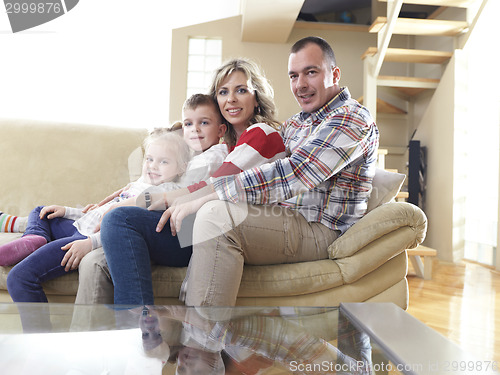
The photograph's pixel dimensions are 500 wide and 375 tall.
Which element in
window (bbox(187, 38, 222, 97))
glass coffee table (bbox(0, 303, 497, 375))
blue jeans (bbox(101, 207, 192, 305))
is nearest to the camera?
glass coffee table (bbox(0, 303, 497, 375))

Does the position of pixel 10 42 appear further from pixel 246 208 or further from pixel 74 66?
pixel 246 208

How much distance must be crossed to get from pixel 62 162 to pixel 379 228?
138 cm

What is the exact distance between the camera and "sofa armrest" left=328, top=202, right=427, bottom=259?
1274mm

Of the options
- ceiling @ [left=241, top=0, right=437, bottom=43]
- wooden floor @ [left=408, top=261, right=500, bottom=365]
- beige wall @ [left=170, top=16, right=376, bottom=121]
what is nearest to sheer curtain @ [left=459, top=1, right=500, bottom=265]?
wooden floor @ [left=408, top=261, right=500, bottom=365]

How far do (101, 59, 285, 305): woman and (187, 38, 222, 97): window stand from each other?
3532 mm

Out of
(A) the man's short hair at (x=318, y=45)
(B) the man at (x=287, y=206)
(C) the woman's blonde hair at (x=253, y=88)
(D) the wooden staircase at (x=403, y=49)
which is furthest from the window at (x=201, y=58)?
(B) the man at (x=287, y=206)

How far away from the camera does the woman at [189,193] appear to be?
111 cm

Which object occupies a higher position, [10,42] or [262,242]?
[10,42]

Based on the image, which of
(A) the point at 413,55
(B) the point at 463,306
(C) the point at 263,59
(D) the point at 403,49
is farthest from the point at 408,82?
(B) the point at 463,306

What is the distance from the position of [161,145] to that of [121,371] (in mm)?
937

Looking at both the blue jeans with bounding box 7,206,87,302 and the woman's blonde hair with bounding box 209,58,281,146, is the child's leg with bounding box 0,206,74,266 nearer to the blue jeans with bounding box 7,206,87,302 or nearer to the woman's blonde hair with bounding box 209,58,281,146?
the blue jeans with bounding box 7,206,87,302

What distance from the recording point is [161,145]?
1.46 metres

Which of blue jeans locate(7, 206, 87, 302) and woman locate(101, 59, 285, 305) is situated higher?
woman locate(101, 59, 285, 305)

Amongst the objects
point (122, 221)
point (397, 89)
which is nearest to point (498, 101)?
point (397, 89)
